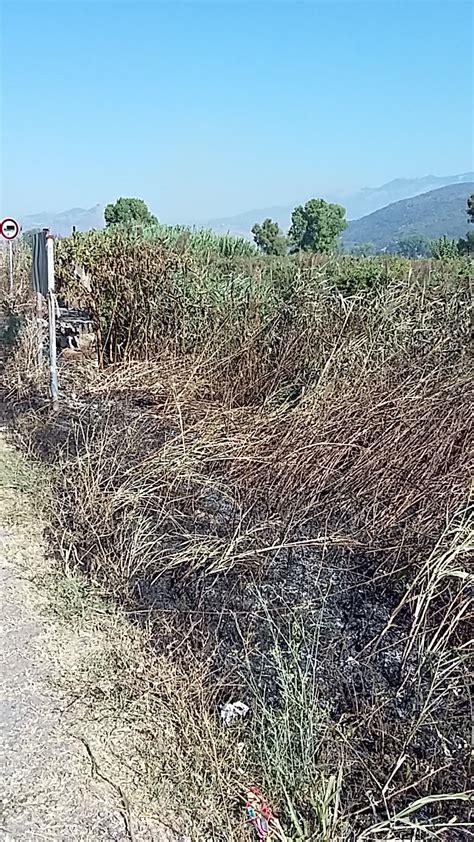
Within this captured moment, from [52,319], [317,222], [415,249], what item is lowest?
[52,319]

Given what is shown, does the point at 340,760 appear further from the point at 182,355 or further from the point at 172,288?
the point at 172,288

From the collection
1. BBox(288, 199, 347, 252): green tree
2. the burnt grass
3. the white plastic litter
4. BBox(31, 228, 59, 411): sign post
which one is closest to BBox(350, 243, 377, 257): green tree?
BBox(31, 228, 59, 411): sign post

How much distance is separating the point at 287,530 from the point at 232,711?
1.17 m

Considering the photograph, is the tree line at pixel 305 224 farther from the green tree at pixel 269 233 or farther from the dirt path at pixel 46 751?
the dirt path at pixel 46 751

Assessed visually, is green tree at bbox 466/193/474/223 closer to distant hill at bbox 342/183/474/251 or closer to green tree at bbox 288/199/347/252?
green tree at bbox 288/199/347/252

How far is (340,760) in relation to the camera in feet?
6.88

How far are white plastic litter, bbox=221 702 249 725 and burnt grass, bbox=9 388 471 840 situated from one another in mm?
43

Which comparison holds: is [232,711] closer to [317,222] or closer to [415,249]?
[415,249]

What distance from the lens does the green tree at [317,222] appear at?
31.7 m

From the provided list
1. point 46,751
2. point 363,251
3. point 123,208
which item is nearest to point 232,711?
point 46,751

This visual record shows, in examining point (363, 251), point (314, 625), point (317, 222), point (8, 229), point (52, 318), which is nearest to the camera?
point (314, 625)

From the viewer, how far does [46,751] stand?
235 cm

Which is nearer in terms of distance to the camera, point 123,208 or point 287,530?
point 287,530

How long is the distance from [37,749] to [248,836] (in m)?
0.79
